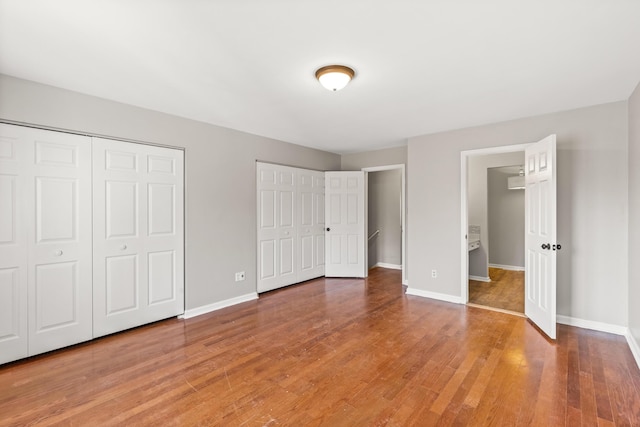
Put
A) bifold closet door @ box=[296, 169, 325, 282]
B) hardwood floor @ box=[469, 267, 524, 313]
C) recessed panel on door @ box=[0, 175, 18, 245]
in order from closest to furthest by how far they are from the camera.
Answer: recessed panel on door @ box=[0, 175, 18, 245] → hardwood floor @ box=[469, 267, 524, 313] → bifold closet door @ box=[296, 169, 325, 282]

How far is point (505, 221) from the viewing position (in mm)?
6262

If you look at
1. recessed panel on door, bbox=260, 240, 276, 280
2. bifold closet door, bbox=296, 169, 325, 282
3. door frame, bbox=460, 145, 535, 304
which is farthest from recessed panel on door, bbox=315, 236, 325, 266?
door frame, bbox=460, 145, 535, 304

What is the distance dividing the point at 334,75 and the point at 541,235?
2721 mm

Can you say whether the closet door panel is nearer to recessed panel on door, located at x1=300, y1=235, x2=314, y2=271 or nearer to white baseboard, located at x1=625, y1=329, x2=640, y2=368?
recessed panel on door, located at x1=300, y1=235, x2=314, y2=271

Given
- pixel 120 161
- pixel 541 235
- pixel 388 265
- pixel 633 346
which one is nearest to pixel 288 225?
pixel 120 161

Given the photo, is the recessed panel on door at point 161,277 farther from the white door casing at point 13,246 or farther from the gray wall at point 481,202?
the gray wall at point 481,202

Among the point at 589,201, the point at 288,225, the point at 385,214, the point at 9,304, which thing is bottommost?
the point at 9,304

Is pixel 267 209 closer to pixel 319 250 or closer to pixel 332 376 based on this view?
pixel 319 250

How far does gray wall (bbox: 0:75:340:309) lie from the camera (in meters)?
2.60

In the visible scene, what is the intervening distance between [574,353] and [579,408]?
0.95 m

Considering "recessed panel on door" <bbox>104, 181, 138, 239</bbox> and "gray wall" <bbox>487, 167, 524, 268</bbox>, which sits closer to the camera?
"recessed panel on door" <bbox>104, 181, 138, 239</bbox>

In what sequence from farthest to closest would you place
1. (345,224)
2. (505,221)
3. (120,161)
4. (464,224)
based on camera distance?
(505,221), (345,224), (464,224), (120,161)

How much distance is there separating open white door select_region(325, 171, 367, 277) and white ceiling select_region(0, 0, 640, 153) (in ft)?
7.46

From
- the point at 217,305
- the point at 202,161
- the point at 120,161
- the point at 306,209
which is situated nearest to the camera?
the point at 120,161
